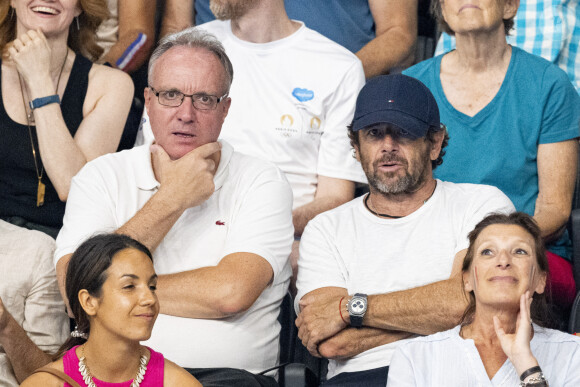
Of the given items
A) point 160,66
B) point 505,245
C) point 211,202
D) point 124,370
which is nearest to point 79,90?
point 160,66

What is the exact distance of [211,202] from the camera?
2783 millimetres

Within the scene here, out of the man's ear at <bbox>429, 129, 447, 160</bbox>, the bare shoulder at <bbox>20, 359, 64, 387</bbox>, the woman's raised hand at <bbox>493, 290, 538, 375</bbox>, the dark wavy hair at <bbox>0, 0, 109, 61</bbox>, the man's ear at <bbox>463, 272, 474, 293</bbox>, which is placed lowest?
the bare shoulder at <bbox>20, 359, 64, 387</bbox>

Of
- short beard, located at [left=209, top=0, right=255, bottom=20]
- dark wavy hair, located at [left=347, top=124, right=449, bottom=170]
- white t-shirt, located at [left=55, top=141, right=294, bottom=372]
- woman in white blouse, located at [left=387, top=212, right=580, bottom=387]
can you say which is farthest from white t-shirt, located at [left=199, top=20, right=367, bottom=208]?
woman in white blouse, located at [left=387, top=212, right=580, bottom=387]

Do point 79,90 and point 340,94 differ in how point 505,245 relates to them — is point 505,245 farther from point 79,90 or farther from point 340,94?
point 79,90

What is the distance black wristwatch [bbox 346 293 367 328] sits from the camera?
2.57m

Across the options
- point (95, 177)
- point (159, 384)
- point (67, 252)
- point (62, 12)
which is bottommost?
point (159, 384)

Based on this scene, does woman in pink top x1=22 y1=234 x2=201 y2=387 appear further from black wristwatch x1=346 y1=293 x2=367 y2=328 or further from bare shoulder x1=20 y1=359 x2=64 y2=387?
black wristwatch x1=346 y1=293 x2=367 y2=328

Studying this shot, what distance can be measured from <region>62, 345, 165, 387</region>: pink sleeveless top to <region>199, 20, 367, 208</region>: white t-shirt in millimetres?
1207

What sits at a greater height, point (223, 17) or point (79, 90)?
point (223, 17)

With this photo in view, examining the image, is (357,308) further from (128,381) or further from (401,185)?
(128,381)

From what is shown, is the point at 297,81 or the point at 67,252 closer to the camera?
the point at 67,252

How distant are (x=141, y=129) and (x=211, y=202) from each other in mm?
769

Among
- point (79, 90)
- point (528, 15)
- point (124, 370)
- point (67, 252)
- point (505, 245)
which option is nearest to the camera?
point (124, 370)

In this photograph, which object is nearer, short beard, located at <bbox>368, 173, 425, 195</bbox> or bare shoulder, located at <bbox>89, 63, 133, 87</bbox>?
short beard, located at <bbox>368, 173, 425, 195</bbox>
